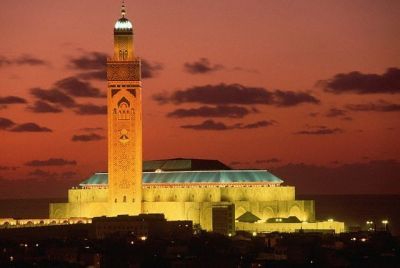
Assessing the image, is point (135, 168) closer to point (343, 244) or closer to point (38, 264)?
point (343, 244)

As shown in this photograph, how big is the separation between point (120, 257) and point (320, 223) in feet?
119

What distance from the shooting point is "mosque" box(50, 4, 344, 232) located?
13025cm

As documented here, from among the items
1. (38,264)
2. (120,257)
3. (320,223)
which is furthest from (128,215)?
(38,264)

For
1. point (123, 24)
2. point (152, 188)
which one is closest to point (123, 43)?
point (123, 24)

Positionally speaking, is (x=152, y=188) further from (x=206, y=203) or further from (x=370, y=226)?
(x=370, y=226)

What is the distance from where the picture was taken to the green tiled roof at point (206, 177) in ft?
440

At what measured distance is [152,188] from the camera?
134 metres

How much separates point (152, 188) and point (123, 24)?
13212mm

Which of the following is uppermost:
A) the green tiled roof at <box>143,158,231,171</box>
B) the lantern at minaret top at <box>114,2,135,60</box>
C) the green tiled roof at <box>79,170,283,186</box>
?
the lantern at minaret top at <box>114,2,135,60</box>

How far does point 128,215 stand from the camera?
418ft

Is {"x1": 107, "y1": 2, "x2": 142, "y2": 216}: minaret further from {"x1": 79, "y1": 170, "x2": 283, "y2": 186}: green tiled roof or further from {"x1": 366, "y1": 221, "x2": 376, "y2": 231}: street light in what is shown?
{"x1": 366, "y1": 221, "x2": 376, "y2": 231}: street light

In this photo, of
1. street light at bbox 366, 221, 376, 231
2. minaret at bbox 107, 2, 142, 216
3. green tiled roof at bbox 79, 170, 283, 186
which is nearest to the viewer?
minaret at bbox 107, 2, 142, 216

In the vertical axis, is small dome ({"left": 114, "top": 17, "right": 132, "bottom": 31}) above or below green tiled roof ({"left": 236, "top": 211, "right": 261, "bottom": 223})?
above

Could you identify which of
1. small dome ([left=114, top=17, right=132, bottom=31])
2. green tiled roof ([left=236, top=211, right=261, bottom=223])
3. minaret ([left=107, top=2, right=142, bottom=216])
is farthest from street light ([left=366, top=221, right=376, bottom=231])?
small dome ([left=114, top=17, right=132, bottom=31])
